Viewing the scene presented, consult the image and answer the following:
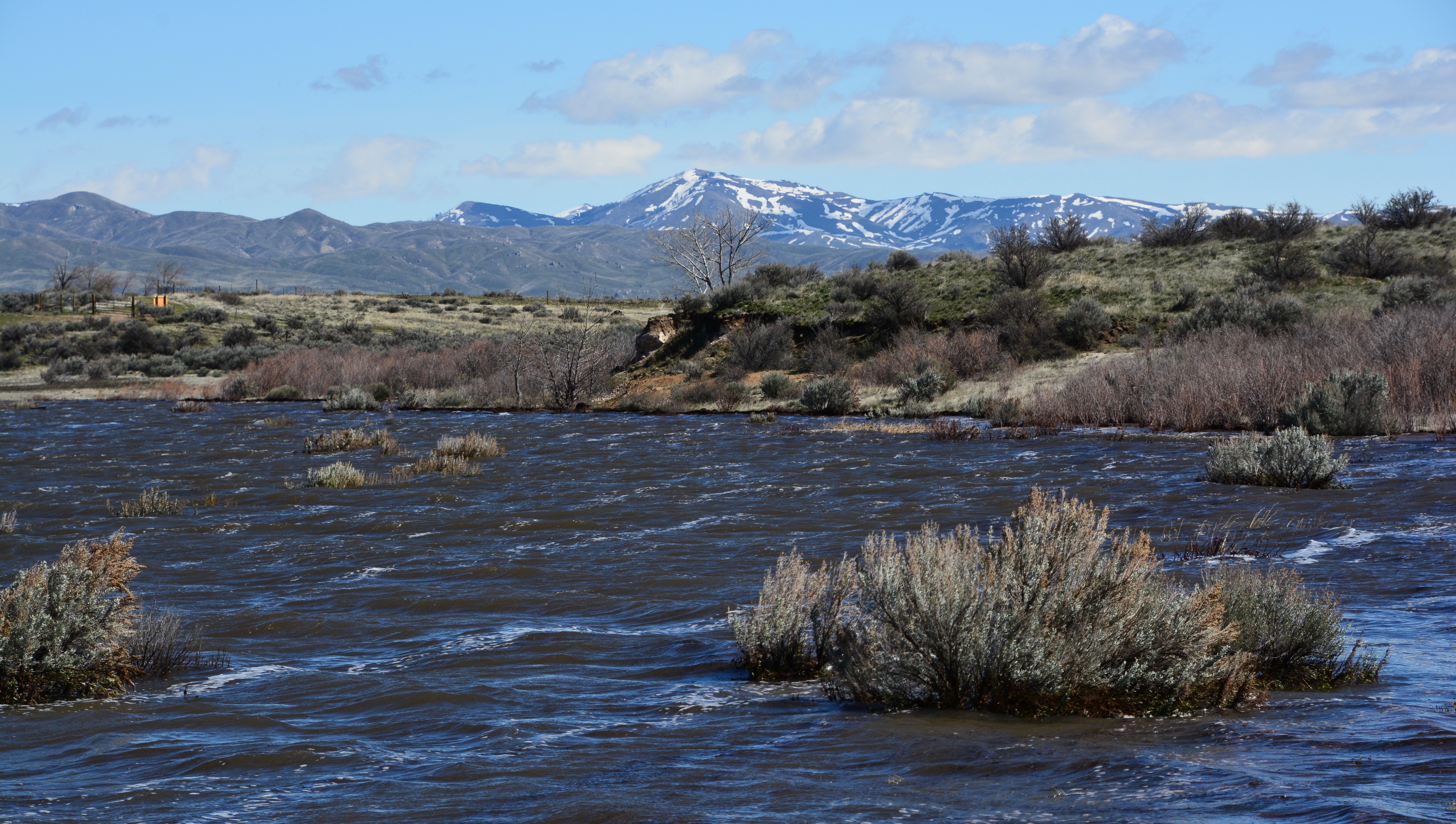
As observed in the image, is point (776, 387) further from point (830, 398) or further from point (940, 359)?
point (940, 359)

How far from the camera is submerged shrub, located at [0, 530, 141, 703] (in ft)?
20.9

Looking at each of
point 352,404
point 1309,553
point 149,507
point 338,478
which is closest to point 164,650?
point 149,507

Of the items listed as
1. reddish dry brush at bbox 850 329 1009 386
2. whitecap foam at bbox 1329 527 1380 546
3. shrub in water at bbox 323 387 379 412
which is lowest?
whitecap foam at bbox 1329 527 1380 546

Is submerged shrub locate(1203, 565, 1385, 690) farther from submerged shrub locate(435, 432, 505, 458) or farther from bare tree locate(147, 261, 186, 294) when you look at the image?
bare tree locate(147, 261, 186, 294)

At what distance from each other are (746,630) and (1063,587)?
2175mm

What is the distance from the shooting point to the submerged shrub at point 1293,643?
607cm

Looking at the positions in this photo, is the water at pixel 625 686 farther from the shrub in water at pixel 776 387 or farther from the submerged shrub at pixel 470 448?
the shrub in water at pixel 776 387

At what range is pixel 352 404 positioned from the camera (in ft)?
112

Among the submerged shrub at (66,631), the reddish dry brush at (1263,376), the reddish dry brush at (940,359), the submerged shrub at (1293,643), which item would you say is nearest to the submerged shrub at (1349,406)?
the reddish dry brush at (1263,376)

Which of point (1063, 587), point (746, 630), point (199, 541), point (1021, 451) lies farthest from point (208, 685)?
point (1021, 451)

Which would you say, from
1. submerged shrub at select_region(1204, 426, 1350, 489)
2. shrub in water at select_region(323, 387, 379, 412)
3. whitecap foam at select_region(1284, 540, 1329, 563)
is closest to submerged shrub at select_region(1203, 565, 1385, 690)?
whitecap foam at select_region(1284, 540, 1329, 563)

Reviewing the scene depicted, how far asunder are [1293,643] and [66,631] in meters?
7.15

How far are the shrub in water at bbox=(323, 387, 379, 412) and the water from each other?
54.4 feet

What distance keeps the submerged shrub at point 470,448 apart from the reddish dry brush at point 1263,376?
39.5 feet
